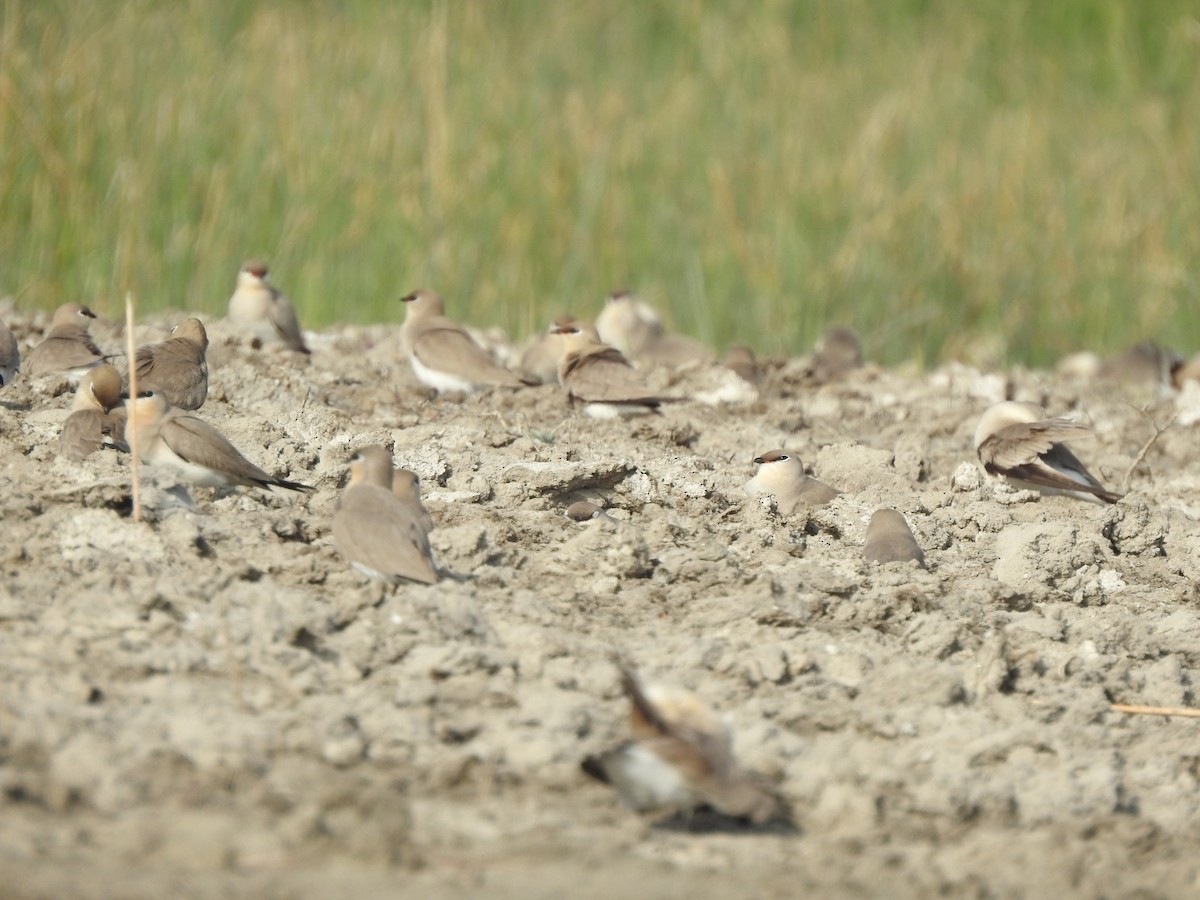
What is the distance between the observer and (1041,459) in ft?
24.5

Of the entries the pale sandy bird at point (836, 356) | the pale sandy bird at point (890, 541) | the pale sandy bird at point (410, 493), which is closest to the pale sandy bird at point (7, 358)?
the pale sandy bird at point (410, 493)

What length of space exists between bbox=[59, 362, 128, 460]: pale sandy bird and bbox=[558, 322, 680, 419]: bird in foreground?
8.03 feet

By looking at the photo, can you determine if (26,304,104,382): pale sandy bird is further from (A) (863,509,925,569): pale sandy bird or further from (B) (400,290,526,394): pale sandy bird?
(A) (863,509,925,569): pale sandy bird

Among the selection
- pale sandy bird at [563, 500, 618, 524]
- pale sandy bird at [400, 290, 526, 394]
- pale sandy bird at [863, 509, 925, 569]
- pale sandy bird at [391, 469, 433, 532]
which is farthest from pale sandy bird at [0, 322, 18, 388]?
pale sandy bird at [863, 509, 925, 569]

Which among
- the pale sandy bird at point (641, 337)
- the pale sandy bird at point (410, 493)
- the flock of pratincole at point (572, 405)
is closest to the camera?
the flock of pratincole at point (572, 405)

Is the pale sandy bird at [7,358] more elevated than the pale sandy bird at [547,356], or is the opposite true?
the pale sandy bird at [547,356]

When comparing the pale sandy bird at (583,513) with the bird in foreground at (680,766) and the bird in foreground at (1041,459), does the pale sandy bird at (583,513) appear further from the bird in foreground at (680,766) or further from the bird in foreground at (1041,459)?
the bird in foreground at (1041,459)

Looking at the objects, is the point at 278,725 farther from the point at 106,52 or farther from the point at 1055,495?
the point at 106,52

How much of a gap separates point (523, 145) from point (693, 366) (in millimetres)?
3470

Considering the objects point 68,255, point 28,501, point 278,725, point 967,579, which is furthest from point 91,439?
point 68,255

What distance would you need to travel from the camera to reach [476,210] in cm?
1170

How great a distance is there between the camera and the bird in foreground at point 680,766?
4.09 meters

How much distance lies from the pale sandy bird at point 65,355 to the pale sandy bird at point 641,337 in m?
3.61

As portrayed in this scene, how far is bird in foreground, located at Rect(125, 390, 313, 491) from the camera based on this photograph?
584cm
